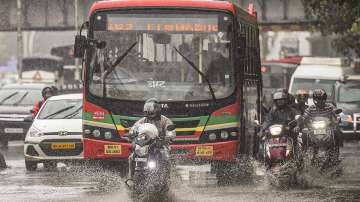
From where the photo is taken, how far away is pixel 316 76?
3850cm

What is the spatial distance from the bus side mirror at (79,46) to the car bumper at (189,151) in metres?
1.39

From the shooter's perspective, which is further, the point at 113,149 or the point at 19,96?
the point at 19,96

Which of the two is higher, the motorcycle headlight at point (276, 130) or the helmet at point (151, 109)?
the helmet at point (151, 109)

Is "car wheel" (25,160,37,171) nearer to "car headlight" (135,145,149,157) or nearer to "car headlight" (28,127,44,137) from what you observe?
"car headlight" (28,127,44,137)

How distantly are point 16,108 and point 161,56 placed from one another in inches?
510

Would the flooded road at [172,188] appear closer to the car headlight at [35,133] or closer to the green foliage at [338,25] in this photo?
the car headlight at [35,133]

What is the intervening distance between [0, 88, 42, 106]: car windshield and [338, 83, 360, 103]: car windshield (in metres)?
8.28

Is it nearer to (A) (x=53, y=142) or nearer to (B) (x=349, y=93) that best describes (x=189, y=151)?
(A) (x=53, y=142)

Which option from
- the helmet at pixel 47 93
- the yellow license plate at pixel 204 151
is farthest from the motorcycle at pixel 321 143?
the helmet at pixel 47 93

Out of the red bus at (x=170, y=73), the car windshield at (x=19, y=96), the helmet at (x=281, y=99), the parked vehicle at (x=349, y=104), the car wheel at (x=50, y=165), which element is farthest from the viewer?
the parked vehicle at (x=349, y=104)

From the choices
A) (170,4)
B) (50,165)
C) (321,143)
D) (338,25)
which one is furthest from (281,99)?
(338,25)

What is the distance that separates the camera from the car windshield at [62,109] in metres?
22.8

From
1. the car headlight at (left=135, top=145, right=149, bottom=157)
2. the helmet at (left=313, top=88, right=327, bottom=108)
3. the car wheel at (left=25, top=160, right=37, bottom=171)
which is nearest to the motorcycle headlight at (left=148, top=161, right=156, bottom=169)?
the car headlight at (left=135, top=145, right=149, bottom=157)

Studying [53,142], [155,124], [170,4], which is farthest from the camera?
[53,142]
